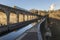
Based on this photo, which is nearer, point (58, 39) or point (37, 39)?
point (37, 39)

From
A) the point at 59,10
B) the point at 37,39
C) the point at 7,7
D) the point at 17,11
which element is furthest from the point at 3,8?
the point at 59,10

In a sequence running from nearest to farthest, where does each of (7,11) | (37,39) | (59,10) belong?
(37,39), (7,11), (59,10)

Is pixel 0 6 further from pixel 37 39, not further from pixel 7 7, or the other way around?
pixel 37 39

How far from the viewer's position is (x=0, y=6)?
1836 cm

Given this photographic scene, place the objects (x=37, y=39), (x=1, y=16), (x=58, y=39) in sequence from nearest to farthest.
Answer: (x=37, y=39) < (x=58, y=39) < (x=1, y=16)

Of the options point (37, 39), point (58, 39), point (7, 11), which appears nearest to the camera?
point (37, 39)

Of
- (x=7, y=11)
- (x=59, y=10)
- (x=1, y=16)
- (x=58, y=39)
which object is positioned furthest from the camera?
(x=59, y=10)

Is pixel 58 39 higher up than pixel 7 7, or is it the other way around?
pixel 7 7

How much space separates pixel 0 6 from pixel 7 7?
1.96 feet

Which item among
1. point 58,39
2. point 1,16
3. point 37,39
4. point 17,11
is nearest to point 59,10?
point 1,16

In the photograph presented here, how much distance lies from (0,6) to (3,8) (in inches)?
20.2

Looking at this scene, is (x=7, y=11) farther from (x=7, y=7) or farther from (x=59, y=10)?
(x=59, y=10)

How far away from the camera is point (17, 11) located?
74.3 ft

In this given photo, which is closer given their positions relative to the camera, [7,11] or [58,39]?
[7,11]
